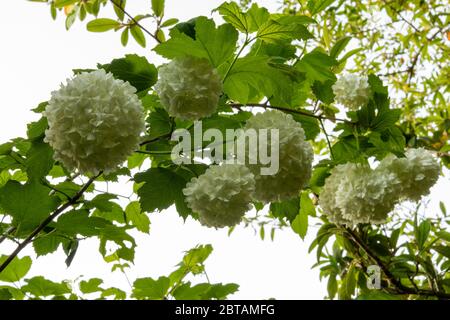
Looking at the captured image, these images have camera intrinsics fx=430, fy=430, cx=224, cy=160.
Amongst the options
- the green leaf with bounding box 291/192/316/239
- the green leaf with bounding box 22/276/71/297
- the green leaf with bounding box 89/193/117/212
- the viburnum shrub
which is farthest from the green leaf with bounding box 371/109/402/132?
the green leaf with bounding box 22/276/71/297

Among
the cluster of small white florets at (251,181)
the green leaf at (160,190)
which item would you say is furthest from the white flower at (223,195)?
the green leaf at (160,190)

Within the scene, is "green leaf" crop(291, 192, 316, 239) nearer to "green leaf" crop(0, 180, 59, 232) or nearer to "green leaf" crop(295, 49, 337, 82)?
"green leaf" crop(295, 49, 337, 82)

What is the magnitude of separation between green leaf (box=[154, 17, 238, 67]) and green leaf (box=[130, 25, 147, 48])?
0.50 meters

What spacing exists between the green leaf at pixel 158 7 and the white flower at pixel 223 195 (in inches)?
18.9

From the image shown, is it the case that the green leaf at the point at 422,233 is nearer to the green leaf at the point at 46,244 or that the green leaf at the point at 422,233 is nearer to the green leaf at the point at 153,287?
the green leaf at the point at 153,287

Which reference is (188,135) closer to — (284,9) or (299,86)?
(299,86)

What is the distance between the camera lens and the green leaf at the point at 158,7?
100 centimetres

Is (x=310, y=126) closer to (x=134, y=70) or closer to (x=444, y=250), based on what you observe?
(x=134, y=70)

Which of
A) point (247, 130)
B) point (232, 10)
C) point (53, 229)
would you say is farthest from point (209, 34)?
point (53, 229)

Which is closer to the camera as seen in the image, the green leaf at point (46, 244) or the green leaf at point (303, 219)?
the green leaf at point (46, 244)

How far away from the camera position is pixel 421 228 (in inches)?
66.4

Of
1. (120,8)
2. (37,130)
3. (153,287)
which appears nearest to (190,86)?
(37,130)

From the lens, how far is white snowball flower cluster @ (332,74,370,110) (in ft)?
3.51

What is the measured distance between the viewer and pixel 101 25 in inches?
43.4
